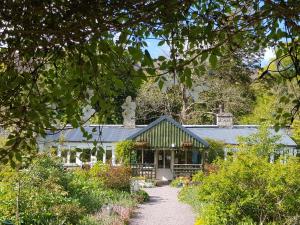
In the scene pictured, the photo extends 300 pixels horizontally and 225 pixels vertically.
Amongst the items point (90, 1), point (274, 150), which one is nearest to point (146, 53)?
point (90, 1)

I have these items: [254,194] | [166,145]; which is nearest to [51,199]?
[254,194]

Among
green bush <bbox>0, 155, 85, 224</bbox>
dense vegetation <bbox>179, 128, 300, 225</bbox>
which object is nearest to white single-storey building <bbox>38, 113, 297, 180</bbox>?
green bush <bbox>0, 155, 85, 224</bbox>

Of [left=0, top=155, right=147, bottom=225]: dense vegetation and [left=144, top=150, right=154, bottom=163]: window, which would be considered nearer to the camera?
[left=0, top=155, right=147, bottom=225]: dense vegetation

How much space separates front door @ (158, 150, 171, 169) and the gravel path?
339 inches

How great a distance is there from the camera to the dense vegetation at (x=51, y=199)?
1043 cm

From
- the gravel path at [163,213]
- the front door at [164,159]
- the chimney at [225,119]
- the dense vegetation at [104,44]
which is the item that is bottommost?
the gravel path at [163,213]

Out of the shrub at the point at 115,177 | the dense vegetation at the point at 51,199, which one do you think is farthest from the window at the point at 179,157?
the dense vegetation at the point at 51,199

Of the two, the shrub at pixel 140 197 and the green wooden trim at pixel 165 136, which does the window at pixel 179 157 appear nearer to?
the green wooden trim at pixel 165 136

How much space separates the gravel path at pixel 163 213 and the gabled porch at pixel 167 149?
7.90 m

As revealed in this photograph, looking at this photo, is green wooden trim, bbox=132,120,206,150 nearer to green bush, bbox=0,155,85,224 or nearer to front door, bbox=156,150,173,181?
front door, bbox=156,150,173,181

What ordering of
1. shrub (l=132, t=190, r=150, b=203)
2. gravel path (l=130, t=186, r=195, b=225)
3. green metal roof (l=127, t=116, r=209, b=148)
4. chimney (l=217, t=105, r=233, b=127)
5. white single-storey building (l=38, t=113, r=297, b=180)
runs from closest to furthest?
gravel path (l=130, t=186, r=195, b=225)
shrub (l=132, t=190, r=150, b=203)
white single-storey building (l=38, t=113, r=297, b=180)
green metal roof (l=127, t=116, r=209, b=148)
chimney (l=217, t=105, r=233, b=127)

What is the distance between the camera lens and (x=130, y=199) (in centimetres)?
1669

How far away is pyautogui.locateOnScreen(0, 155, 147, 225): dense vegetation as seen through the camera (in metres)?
10.4

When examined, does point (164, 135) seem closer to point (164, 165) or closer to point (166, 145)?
point (166, 145)
